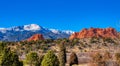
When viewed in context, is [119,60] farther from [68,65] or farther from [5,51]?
[5,51]

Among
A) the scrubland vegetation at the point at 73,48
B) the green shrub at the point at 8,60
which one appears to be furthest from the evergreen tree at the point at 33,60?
the green shrub at the point at 8,60

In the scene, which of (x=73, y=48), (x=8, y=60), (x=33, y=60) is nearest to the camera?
(x=8, y=60)

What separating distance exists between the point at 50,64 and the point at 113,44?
108 meters

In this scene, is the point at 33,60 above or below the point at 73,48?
below

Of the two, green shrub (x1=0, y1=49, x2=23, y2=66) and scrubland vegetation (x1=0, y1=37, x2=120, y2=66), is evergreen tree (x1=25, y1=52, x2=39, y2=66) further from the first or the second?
green shrub (x1=0, y1=49, x2=23, y2=66)

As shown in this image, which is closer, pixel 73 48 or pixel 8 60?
pixel 8 60

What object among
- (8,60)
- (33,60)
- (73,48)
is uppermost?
(73,48)

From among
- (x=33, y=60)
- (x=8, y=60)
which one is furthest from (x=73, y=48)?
(x=8, y=60)

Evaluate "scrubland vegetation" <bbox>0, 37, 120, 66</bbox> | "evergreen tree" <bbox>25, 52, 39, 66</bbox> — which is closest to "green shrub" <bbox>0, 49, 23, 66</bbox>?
"evergreen tree" <bbox>25, 52, 39, 66</bbox>

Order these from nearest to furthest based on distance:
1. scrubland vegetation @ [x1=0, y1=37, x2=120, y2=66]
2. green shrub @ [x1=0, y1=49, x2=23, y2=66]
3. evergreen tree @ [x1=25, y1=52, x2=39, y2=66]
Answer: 1. green shrub @ [x1=0, y1=49, x2=23, y2=66]
2. evergreen tree @ [x1=25, y1=52, x2=39, y2=66]
3. scrubland vegetation @ [x1=0, y1=37, x2=120, y2=66]

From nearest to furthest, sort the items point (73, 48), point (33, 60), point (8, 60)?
point (8, 60) → point (33, 60) → point (73, 48)

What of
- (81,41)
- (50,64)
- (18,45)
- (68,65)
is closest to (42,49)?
(18,45)

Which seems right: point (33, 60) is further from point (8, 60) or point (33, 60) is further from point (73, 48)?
point (73, 48)

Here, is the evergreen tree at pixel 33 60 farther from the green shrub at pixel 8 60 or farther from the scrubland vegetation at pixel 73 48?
Result: the green shrub at pixel 8 60
